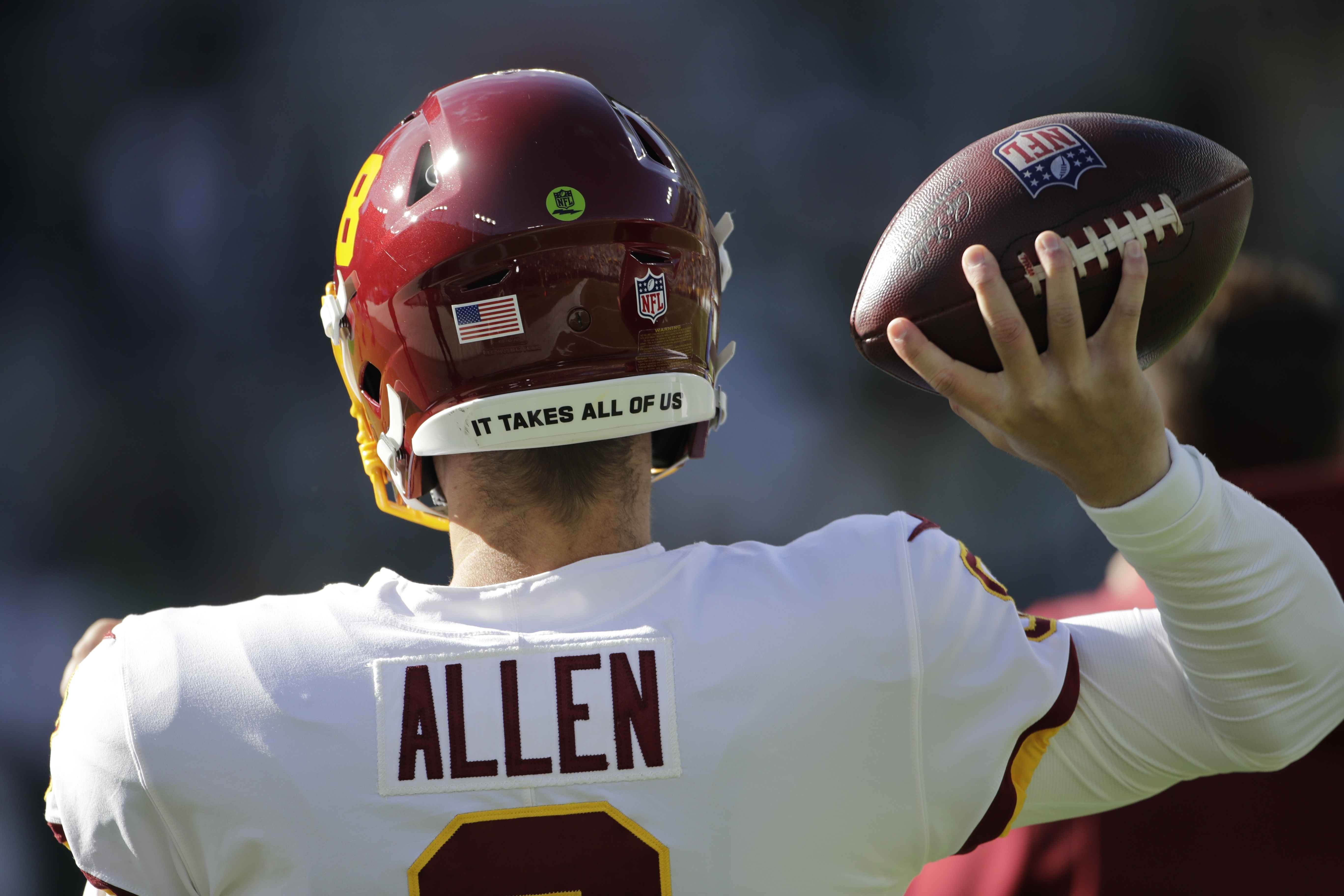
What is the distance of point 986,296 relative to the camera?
1026mm

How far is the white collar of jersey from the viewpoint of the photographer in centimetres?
115

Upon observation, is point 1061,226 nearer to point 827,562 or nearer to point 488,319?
point 827,562

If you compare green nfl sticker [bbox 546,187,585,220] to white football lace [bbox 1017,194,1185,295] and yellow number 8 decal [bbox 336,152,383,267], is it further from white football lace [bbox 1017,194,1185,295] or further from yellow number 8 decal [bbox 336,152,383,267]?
Answer: white football lace [bbox 1017,194,1185,295]

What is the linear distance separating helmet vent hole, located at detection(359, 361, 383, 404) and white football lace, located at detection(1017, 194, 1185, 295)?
2.57 ft

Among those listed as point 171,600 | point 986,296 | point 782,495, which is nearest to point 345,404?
point 171,600

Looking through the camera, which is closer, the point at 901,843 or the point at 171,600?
the point at 901,843

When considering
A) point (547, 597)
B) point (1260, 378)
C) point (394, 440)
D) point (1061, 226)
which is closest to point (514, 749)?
point (547, 597)

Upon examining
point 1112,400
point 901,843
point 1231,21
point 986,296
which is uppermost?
point 1231,21

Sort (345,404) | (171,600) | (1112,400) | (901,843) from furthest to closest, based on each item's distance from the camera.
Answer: (345,404), (171,600), (901,843), (1112,400)

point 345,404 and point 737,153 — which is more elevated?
point 737,153

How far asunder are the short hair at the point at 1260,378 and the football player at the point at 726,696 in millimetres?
824

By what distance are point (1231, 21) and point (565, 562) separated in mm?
5909

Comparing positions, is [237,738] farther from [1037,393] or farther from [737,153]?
[737,153]

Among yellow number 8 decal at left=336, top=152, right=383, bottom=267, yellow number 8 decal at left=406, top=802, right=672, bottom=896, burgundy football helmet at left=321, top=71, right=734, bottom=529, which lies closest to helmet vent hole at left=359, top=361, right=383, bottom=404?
burgundy football helmet at left=321, top=71, right=734, bottom=529
